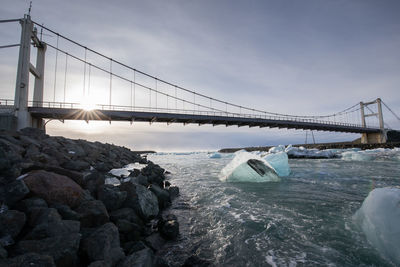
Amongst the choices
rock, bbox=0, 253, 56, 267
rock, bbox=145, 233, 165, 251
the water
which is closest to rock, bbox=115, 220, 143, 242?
rock, bbox=145, 233, 165, 251

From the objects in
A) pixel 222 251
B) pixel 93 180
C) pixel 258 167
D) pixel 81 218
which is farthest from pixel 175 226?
pixel 258 167

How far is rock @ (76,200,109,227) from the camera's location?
9.14ft

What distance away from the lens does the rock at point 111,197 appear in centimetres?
361

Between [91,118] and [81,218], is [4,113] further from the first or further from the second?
[81,218]

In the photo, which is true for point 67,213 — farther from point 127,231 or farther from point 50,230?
point 127,231

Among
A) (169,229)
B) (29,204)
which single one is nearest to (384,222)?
(169,229)

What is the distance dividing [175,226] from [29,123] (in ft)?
64.2

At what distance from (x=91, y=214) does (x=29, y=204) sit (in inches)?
31.0

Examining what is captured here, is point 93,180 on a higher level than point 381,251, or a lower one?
higher

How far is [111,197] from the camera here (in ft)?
12.1

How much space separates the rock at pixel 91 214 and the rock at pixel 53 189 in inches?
10.3

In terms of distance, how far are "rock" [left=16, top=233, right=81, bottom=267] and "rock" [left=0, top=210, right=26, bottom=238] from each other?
0.89 ft

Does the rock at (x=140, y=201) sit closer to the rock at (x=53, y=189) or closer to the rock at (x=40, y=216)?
the rock at (x=53, y=189)

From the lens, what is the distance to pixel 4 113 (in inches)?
572
